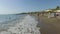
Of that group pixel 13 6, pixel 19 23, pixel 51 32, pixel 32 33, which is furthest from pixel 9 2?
pixel 51 32

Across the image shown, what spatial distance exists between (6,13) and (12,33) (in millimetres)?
255

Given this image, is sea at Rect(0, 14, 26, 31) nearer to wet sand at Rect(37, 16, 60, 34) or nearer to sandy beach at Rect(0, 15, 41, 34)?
sandy beach at Rect(0, 15, 41, 34)

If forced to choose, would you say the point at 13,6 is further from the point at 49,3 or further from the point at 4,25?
the point at 49,3

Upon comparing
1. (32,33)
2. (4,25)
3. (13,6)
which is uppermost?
(13,6)

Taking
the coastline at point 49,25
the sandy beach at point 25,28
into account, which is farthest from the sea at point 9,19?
the coastline at point 49,25

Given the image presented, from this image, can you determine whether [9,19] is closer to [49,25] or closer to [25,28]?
[25,28]

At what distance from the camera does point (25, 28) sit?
1328mm

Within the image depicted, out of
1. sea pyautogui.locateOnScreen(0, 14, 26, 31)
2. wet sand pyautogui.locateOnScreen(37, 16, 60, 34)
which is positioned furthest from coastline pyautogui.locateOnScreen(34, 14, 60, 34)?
sea pyautogui.locateOnScreen(0, 14, 26, 31)

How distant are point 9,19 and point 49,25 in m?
0.51

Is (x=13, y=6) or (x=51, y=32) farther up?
(x=13, y=6)

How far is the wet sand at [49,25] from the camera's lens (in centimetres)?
133

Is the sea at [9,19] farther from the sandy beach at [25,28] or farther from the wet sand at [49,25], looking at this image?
the wet sand at [49,25]

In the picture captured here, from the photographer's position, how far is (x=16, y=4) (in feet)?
4.40

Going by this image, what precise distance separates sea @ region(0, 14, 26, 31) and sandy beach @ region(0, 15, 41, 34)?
0.15 ft
